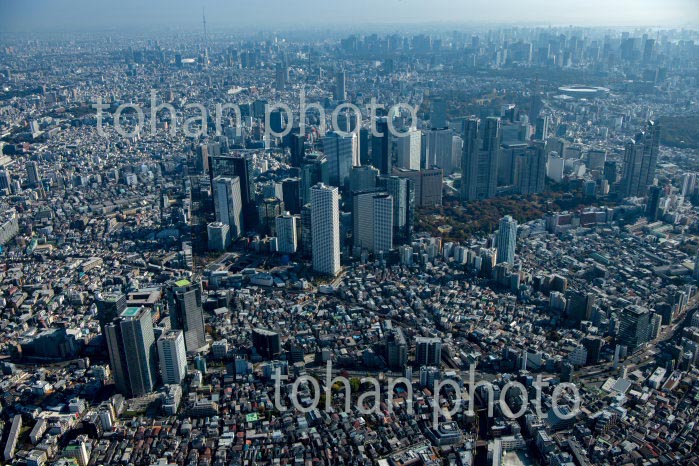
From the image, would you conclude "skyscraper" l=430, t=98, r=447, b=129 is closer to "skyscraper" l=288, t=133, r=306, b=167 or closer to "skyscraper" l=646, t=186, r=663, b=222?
"skyscraper" l=288, t=133, r=306, b=167

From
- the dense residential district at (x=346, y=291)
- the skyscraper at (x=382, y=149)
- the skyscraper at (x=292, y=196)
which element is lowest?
the dense residential district at (x=346, y=291)

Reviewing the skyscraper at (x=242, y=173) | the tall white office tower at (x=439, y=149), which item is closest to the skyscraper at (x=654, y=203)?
the tall white office tower at (x=439, y=149)

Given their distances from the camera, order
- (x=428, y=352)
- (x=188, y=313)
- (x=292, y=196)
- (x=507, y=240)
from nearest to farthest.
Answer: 1. (x=428, y=352)
2. (x=188, y=313)
3. (x=507, y=240)
4. (x=292, y=196)

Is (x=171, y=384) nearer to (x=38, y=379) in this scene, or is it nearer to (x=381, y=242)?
(x=38, y=379)

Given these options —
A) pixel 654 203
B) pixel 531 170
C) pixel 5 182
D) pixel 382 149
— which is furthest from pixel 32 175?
pixel 654 203

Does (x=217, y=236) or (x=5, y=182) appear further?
(x=5, y=182)

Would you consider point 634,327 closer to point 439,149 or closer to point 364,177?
point 364,177

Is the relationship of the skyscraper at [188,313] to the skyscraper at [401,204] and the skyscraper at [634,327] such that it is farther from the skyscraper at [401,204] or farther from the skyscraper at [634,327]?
the skyscraper at [634,327]
